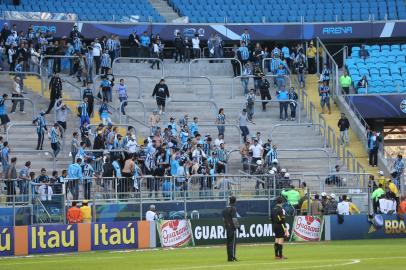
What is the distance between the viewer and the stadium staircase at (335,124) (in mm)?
46844

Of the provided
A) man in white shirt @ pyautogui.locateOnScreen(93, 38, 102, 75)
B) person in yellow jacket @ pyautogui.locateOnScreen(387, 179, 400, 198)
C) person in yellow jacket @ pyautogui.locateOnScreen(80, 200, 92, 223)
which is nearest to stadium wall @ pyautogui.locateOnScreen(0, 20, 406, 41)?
man in white shirt @ pyautogui.locateOnScreen(93, 38, 102, 75)

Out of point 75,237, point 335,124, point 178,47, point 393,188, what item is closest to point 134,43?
point 178,47

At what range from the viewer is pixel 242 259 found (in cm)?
3028

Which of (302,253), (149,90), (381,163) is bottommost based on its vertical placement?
(302,253)

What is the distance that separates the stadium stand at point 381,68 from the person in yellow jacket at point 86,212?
18215 millimetres

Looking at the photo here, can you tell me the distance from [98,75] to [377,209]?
13.6 m

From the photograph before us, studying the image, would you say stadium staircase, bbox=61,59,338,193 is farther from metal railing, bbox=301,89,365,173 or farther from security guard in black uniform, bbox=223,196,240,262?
security guard in black uniform, bbox=223,196,240,262

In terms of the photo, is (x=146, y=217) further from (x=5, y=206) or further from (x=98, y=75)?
(x=98, y=75)

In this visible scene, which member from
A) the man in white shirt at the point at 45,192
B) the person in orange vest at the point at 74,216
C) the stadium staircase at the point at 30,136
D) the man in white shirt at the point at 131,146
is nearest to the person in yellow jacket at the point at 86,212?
the person in orange vest at the point at 74,216

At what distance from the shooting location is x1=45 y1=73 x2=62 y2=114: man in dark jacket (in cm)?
4538

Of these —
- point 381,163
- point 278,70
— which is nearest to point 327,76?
point 278,70

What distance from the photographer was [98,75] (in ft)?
159

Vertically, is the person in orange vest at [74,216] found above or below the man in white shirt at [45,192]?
below

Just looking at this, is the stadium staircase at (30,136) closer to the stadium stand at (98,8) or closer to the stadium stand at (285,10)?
the stadium stand at (98,8)
